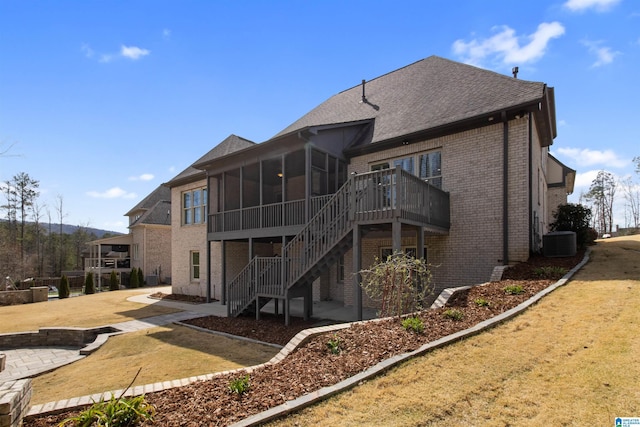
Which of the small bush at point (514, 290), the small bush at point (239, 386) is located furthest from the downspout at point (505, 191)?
the small bush at point (239, 386)

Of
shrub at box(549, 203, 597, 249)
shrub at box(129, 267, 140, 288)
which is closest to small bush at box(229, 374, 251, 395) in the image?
shrub at box(549, 203, 597, 249)

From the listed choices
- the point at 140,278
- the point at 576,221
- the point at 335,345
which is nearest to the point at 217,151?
the point at 140,278

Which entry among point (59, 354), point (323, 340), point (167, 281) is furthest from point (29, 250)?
point (323, 340)

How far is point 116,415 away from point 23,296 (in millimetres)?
20408

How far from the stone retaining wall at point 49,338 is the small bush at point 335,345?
9.17 m

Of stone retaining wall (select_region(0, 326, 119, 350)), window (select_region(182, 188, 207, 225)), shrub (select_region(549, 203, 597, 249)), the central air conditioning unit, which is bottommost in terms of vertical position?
stone retaining wall (select_region(0, 326, 119, 350))

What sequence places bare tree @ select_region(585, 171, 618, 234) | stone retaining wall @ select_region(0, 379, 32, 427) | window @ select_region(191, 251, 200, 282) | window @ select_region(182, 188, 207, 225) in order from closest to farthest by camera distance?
stone retaining wall @ select_region(0, 379, 32, 427) → window @ select_region(182, 188, 207, 225) → window @ select_region(191, 251, 200, 282) → bare tree @ select_region(585, 171, 618, 234)

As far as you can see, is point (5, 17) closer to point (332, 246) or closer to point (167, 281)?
point (332, 246)

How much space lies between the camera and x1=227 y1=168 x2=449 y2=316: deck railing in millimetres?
8297

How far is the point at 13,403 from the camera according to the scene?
3355mm

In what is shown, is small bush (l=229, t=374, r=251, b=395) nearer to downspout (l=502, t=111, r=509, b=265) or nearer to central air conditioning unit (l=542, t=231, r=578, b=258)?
downspout (l=502, t=111, r=509, b=265)

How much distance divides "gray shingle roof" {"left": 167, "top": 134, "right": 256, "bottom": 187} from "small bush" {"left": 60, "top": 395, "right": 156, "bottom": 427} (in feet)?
48.6

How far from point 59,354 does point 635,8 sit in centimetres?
1612

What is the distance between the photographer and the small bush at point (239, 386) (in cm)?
394
